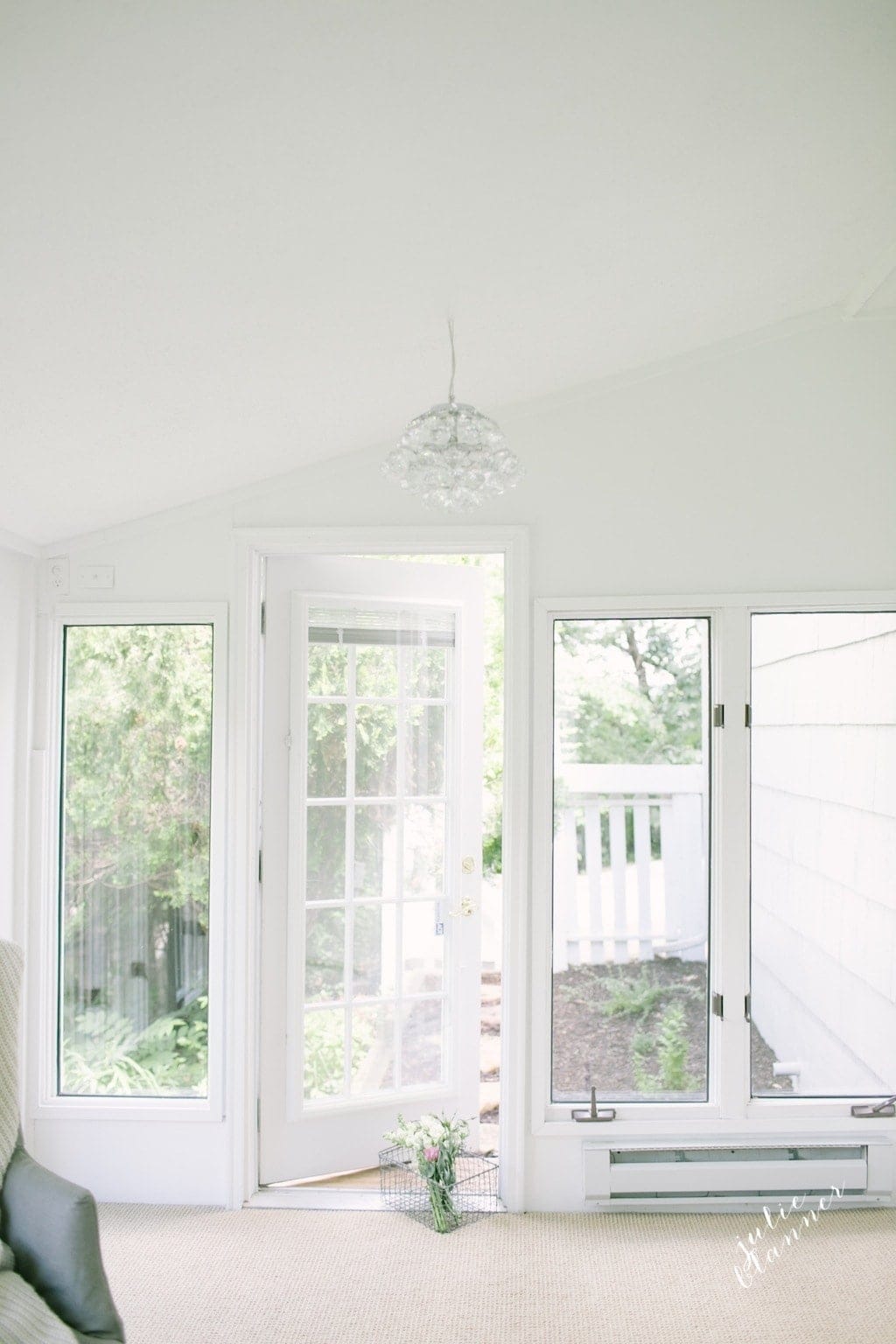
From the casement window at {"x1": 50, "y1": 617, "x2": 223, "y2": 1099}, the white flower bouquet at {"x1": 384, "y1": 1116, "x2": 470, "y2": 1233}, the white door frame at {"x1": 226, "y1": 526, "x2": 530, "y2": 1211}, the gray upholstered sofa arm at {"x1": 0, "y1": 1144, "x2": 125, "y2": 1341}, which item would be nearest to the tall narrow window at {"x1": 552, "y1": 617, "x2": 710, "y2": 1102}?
the white door frame at {"x1": 226, "y1": 526, "x2": 530, "y2": 1211}

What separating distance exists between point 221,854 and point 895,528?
245 centimetres

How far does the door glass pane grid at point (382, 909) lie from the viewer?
3744 millimetres

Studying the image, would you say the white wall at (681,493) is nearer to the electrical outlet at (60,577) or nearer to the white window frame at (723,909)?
the white window frame at (723,909)

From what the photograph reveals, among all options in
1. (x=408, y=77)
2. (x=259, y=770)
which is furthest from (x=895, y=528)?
(x=408, y=77)

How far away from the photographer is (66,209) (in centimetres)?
168

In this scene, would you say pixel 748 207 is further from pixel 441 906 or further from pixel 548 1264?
pixel 548 1264

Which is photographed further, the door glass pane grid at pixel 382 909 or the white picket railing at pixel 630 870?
the door glass pane grid at pixel 382 909

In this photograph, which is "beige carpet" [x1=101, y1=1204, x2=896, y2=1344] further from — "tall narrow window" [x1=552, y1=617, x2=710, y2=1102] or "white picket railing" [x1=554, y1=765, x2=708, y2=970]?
"white picket railing" [x1=554, y1=765, x2=708, y2=970]

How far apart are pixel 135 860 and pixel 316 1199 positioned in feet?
4.17

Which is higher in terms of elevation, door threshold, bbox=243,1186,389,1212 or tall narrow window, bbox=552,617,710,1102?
tall narrow window, bbox=552,617,710,1102

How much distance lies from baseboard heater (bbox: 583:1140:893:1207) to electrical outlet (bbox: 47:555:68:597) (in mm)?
2519

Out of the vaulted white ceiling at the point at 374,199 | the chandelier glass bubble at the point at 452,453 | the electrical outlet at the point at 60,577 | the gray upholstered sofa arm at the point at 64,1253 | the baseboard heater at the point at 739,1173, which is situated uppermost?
the vaulted white ceiling at the point at 374,199

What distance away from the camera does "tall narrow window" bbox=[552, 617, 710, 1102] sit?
3.60 m

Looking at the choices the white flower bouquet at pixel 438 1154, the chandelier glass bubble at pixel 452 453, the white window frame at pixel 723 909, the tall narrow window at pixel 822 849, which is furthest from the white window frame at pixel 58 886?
the tall narrow window at pixel 822 849
